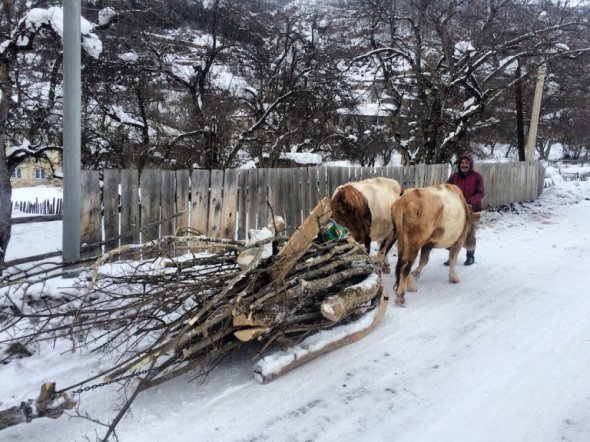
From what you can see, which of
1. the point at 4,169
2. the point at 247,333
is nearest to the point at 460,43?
the point at 4,169

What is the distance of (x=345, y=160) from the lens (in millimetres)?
22109

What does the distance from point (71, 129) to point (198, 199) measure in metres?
2.03

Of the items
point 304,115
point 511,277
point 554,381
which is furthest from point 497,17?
point 554,381

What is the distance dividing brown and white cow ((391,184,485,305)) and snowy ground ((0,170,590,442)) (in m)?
0.43

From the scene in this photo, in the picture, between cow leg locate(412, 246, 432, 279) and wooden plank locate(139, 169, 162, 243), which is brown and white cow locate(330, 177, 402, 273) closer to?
cow leg locate(412, 246, 432, 279)

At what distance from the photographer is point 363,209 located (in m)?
5.36

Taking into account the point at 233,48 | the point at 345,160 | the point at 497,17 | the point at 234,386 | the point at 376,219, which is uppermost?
A: the point at 497,17

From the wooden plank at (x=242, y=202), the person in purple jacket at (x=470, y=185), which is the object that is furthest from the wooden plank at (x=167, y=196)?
the person in purple jacket at (x=470, y=185)

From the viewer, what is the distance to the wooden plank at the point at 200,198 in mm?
5852

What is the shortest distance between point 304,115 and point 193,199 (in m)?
11.1

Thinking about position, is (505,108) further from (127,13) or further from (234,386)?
(234,386)

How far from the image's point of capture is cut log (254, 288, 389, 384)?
318 cm

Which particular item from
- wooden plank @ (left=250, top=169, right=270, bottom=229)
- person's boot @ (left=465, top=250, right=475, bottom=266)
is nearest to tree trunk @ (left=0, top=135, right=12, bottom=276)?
wooden plank @ (left=250, top=169, right=270, bottom=229)

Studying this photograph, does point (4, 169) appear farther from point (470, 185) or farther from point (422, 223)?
point (470, 185)
